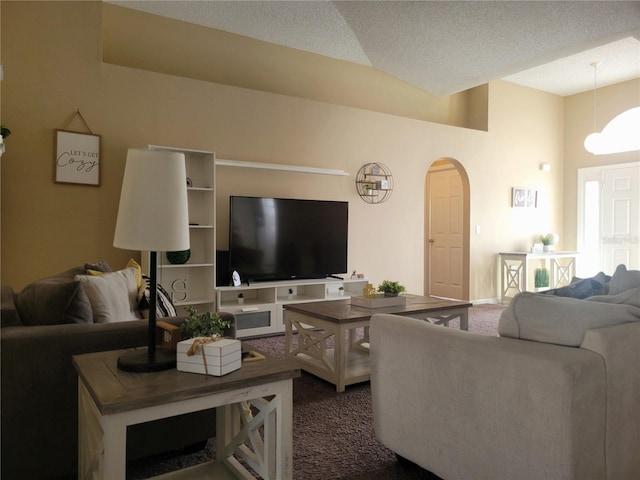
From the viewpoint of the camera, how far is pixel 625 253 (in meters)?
7.07

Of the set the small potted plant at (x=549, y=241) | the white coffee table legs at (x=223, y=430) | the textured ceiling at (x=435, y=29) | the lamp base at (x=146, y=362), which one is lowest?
the white coffee table legs at (x=223, y=430)

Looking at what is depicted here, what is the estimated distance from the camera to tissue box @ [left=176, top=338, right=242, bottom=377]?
146cm

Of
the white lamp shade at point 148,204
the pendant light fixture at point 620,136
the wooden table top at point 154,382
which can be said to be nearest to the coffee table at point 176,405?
the wooden table top at point 154,382

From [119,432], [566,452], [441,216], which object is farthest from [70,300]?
[441,216]

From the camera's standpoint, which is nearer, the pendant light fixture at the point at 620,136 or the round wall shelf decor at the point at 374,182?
the pendant light fixture at the point at 620,136

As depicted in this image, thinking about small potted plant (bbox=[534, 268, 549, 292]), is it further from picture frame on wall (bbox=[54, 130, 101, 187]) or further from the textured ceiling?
picture frame on wall (bbox=[54, 130, 101, 187])

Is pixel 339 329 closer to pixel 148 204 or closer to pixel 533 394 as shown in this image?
pixel 533 394

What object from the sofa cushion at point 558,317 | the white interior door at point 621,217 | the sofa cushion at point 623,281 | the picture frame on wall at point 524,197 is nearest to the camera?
the sofa cushion at point 558,317

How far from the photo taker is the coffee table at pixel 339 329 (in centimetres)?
300

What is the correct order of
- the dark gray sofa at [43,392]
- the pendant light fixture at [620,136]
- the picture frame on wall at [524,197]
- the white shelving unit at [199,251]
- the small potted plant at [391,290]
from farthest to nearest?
the picture frame on wall at [524,197]
the pendant light fixture at [620,136]
the white shelving unit at [199,251]
the small potted plant at [391,290]
the dark gray sofa at [43,392]

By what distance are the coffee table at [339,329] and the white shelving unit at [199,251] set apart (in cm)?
131

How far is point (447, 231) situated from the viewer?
7.45 meters

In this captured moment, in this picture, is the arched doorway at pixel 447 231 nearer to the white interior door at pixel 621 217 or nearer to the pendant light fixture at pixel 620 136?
the pendant light fixture at pixel 620 136

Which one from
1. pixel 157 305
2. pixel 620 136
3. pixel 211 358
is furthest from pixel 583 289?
pixel 620 136
